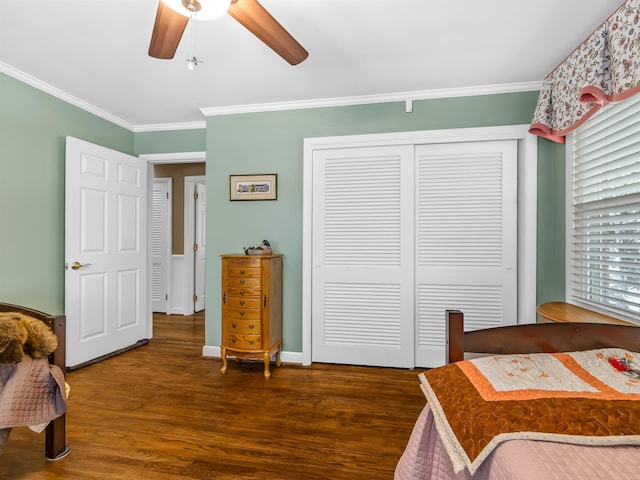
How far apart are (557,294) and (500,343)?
1886 millimetres

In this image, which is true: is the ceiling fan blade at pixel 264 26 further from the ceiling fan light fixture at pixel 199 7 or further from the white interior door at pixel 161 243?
the white interior door at pixel 161 243

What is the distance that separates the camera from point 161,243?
5414mm

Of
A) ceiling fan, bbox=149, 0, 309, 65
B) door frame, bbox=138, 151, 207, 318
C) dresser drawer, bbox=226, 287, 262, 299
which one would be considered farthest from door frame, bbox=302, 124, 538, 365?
ceiling fan, bbox=149, 0, 309, 65

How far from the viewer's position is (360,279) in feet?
10.4

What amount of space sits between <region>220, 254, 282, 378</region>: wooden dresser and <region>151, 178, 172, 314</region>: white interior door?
2.82 metres

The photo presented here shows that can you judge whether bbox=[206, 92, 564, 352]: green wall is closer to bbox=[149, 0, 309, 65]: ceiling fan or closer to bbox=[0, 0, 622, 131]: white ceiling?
bbox=[0, 0, 622, 131]: white ceiling

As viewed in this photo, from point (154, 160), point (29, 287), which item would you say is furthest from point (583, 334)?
point (154, 160)

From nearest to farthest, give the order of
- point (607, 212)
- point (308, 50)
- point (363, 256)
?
point (607, 212)
point (308, 50)
point (363, 256)

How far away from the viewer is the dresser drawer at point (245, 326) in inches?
115

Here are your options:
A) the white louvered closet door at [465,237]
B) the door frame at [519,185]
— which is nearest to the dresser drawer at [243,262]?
the door frame at [519,185]

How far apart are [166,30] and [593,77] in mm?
2302

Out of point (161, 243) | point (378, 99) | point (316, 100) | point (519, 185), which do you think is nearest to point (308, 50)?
point (316, 100)

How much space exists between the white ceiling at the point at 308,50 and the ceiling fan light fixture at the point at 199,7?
24.1 inches

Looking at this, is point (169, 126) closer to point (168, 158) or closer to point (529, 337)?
point (168, 158)
